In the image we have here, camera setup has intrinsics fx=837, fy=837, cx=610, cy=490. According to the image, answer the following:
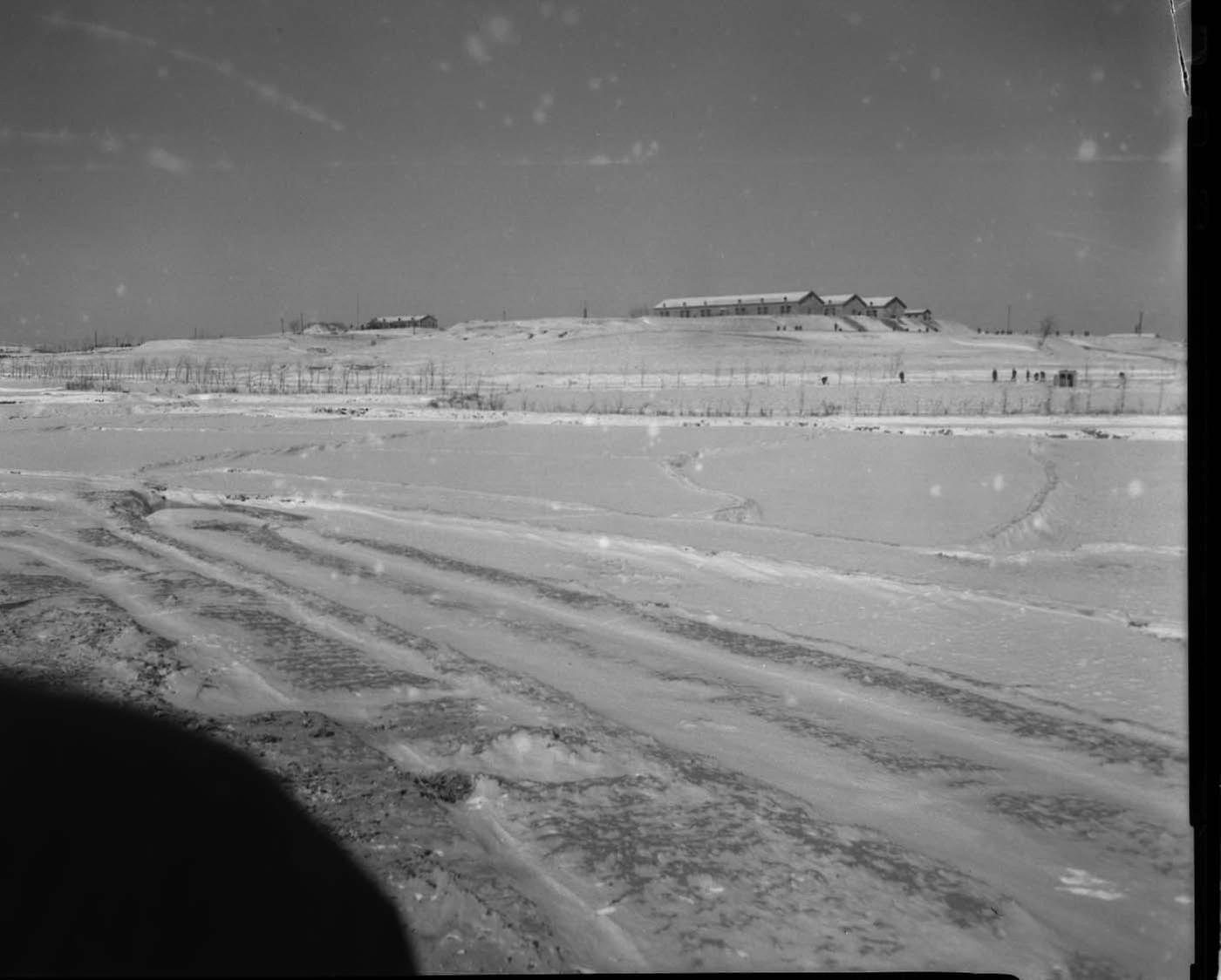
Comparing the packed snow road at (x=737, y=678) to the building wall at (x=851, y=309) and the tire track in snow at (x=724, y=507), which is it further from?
the building wall at (x=851, y=309)

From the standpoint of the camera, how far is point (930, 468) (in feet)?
28.4

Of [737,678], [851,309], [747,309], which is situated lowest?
[737,678]

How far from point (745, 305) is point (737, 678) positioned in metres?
91.3

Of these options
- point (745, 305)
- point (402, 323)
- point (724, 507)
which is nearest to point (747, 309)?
point (745, 305)

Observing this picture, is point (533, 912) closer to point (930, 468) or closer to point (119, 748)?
point (119, 748)

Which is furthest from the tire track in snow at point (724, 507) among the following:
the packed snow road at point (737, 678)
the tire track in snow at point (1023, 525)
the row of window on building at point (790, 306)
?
the row of window on building at point (790, 306)

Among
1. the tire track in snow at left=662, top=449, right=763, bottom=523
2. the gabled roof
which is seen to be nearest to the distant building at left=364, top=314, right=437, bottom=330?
the gabled roof

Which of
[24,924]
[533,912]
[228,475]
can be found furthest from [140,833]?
[228,475]

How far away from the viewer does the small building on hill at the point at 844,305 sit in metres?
88.1

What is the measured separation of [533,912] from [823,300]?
95348 mm

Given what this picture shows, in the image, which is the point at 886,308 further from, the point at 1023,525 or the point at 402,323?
the point at 1023,525

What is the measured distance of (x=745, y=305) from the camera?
298 ft

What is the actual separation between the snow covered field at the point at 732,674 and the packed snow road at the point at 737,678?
0.01m

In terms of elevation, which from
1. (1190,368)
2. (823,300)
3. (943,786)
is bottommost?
(943,786)
